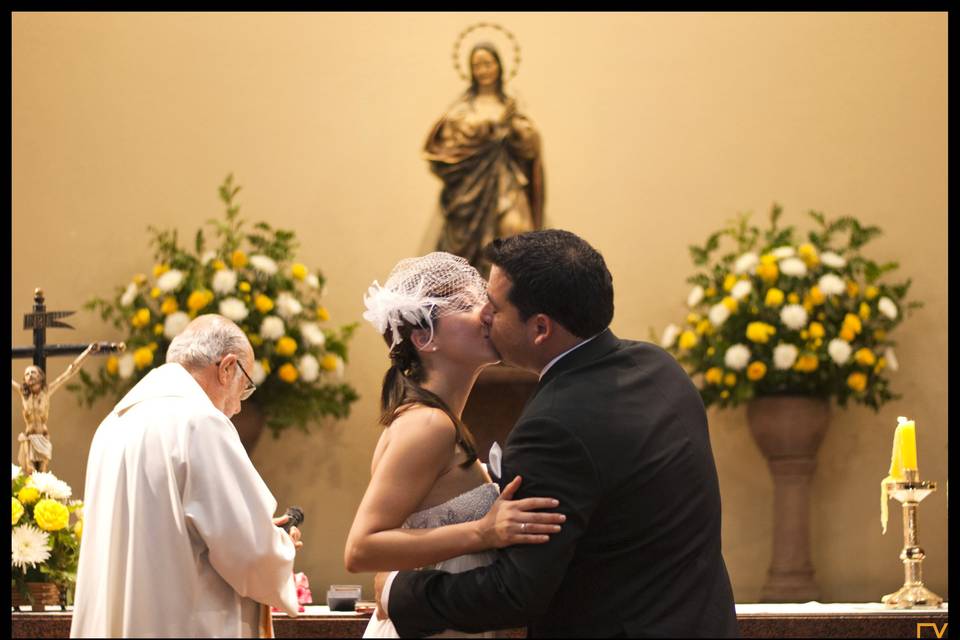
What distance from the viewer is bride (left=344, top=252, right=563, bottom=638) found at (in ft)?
9.03

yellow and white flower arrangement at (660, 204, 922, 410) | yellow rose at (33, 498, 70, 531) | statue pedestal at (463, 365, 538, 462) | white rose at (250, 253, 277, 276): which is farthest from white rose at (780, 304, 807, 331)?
yellow rose at (33, 498, 70, 531)

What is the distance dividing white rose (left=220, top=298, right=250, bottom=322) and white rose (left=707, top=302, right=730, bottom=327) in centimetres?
266

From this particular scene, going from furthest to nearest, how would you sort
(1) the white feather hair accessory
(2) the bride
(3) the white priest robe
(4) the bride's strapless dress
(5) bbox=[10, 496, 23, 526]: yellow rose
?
(5) bbox=[10, 496, 23, 526]: yellow rose → (3) the white priest robe → (1) the white feather hair accessory → (4) the bride's strapless dress → (2) the bride

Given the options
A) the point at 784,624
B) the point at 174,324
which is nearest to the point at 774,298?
the point at 784,624

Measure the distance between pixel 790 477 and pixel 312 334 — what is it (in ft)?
9.81

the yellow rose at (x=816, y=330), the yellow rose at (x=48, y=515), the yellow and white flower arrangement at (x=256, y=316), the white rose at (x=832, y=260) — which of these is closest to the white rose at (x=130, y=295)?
the yellow and white flower arrangement at (x=256, y=316)

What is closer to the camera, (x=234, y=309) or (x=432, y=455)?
(x=432, y=455)

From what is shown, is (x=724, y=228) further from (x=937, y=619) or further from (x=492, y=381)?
(x=937, y=619)

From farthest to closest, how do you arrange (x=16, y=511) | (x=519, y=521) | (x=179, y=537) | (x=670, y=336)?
1. (x=670, y=336)
2. (x=16, y=511)
3. (x=179, y=537)
4. (x=519, y=521)

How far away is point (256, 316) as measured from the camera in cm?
679

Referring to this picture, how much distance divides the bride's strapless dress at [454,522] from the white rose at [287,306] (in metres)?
3.88

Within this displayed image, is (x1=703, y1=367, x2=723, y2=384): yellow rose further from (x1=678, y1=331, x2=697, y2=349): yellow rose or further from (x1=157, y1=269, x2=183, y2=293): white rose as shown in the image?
(x1=157, y1=269, x2=183, y2=293): white rose

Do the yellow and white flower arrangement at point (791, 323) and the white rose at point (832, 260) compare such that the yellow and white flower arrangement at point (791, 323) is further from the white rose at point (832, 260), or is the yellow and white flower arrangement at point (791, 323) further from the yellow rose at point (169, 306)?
the yellow rose at point (169, 306)

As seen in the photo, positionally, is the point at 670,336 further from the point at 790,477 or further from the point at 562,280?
the point at 562,280
